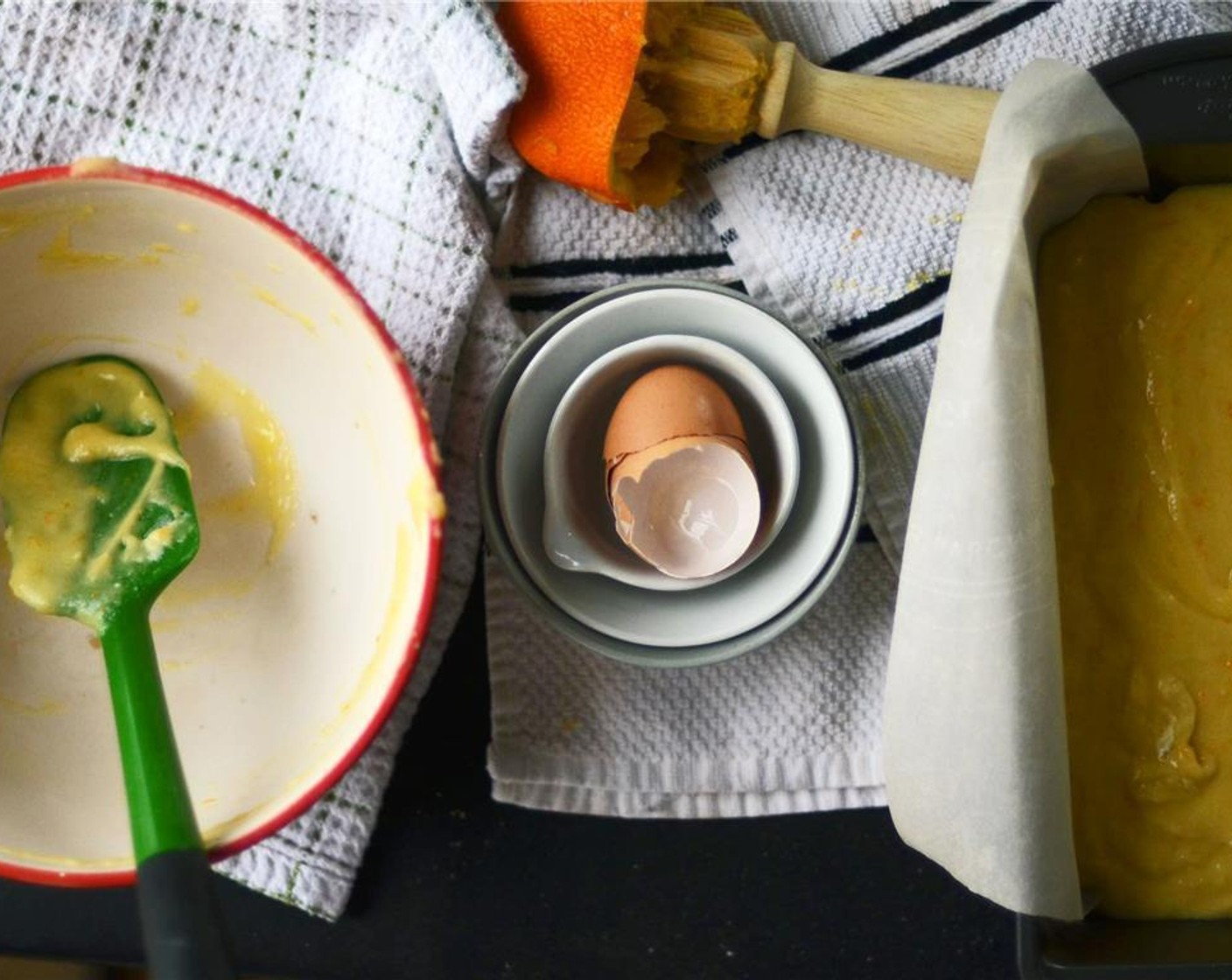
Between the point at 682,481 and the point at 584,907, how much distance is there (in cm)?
29

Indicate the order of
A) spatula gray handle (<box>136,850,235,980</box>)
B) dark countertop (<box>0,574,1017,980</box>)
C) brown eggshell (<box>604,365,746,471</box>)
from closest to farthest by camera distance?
spatula gray handle (<box>136,850,235,980</box>)
brown eggshell (<box>604,365,746,471</box>)
dark countertop (<box>0,574,1017,980</box>)

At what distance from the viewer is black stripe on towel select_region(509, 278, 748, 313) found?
78 centimetres

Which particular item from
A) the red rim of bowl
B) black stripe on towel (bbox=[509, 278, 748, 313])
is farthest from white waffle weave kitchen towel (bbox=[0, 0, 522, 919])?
the red rim of bowl

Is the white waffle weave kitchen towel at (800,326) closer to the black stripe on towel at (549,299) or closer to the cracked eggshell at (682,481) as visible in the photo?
the black stripe on towel at (549,299)

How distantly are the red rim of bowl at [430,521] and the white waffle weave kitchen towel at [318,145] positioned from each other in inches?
5.0

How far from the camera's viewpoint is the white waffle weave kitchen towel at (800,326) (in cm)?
76

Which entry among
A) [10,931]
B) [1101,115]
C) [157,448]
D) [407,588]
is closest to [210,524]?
[157,448]

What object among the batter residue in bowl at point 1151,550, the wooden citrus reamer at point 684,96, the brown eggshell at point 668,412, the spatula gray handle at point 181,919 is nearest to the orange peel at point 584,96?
the wooden citrus reamer at point 684,96

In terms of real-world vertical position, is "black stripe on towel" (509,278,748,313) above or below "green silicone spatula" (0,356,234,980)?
above

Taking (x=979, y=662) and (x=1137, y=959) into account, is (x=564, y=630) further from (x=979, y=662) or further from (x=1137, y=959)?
(x=1137, y=959)

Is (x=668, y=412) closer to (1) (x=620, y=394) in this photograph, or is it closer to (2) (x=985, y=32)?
(1) (x=620, y=394)

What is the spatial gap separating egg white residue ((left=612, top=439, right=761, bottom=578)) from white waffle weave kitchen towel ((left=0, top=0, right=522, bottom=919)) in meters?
0.13

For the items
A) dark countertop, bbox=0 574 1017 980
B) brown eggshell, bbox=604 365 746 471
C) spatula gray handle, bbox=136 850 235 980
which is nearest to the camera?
spatula gray handle, bbox=136 850 235 980

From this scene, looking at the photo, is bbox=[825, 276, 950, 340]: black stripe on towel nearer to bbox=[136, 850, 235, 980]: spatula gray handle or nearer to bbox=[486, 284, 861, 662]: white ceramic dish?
bbox=[486, 284, 861, 662]: white ceramic dish
